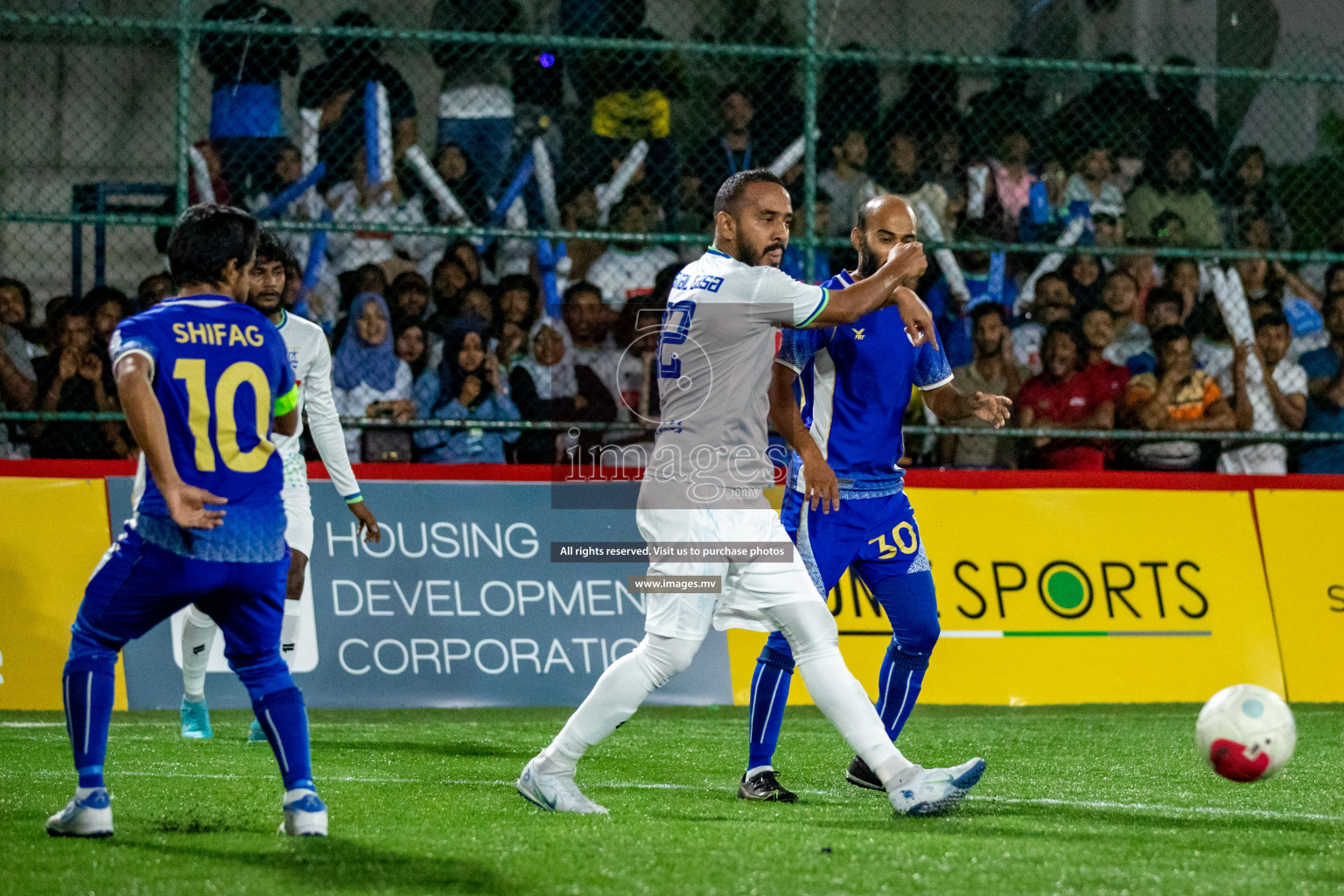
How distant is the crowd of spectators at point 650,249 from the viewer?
31.8 feet

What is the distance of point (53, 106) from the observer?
1124cm

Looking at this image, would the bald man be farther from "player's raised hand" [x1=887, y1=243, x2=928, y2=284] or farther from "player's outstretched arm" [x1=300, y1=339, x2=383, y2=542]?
"player's outstretched arm" [x1=300, y1=339, x2=383, y2=542]

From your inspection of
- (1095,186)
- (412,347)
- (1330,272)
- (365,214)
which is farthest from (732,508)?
(1330,272)

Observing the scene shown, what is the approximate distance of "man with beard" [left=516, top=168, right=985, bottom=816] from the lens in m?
5.00

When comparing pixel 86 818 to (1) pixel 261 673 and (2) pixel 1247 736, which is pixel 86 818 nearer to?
(1) pixel 261 673

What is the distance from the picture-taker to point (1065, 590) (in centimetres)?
938

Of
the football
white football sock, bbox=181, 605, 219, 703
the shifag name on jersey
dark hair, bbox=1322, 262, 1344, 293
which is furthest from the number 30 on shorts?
dark hair, bbox=1322, 262, 1344, 293

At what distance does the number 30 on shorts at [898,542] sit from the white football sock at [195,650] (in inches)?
135

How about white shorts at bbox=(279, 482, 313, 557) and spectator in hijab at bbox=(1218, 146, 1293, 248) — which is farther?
spectator in hijab at bbox=(1218, 146, 1293, 248)

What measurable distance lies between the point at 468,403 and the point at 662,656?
15.7 feet

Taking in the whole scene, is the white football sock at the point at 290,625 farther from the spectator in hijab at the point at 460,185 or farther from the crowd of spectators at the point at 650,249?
the spectator in hijab at the point at 460,185

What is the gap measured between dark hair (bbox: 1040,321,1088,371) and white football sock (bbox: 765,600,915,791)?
18.7 ft

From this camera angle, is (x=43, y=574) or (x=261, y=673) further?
(x=43, y=574)

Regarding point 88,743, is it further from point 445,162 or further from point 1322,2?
point 1322,2
